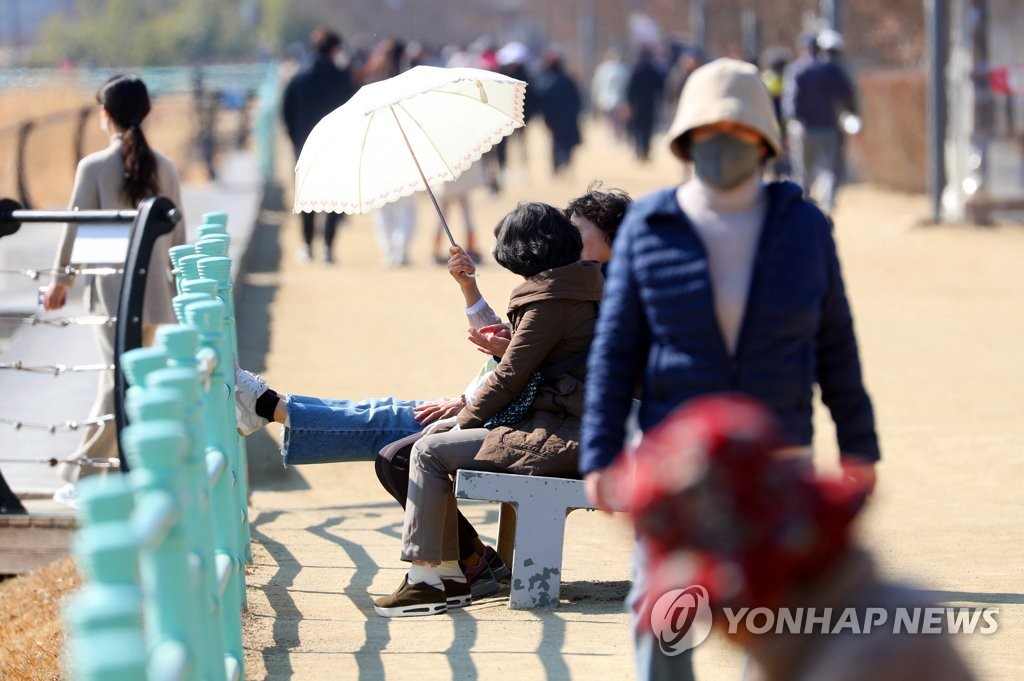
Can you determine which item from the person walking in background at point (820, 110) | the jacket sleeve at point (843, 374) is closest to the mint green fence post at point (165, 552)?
the jacket sleeve at point (843, 374)

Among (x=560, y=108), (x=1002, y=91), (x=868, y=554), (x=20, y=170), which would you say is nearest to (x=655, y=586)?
(x=868, y=554)

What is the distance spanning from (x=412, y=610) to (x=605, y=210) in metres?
1.40

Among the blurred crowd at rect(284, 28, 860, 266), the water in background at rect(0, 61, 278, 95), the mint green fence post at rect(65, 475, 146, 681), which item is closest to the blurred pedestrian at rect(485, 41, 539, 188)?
the blurred crowd at rect(284, 28, 860, 266)

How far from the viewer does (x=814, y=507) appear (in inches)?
91.0

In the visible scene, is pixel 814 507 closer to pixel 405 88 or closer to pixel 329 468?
pixel 405 88

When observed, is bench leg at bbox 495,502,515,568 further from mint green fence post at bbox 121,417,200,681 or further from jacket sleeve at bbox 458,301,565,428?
mint green fence post at bbox 121,417,200,681

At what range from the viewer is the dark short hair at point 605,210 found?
5.27 meters

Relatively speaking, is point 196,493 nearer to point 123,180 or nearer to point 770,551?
point 770,551

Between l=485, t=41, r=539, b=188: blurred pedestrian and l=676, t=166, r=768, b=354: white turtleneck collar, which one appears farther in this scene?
l=485, t=41, r=539, b=188: blurred pedestrian

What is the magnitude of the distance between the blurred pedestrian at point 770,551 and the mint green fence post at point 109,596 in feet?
2.40

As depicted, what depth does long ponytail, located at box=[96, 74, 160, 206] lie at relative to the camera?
6.84 meters

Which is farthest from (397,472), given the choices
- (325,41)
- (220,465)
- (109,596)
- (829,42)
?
(829,42)

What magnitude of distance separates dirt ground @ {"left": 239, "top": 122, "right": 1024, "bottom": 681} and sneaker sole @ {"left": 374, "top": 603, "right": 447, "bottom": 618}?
46 millimetres

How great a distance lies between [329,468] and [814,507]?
6183 mm
